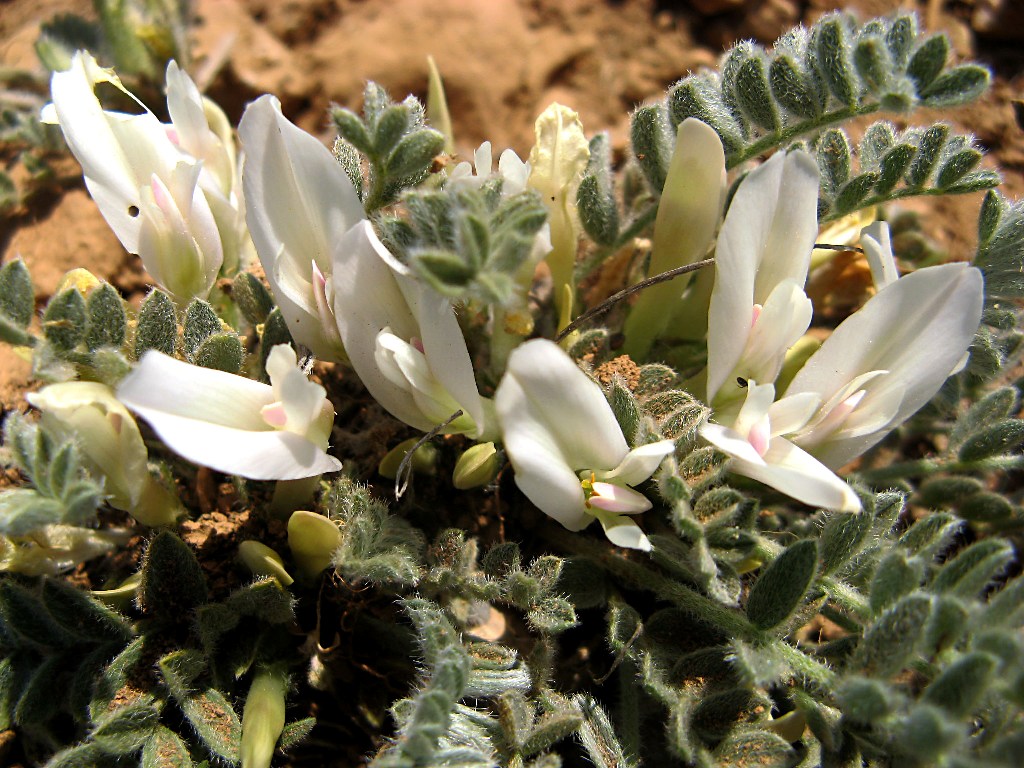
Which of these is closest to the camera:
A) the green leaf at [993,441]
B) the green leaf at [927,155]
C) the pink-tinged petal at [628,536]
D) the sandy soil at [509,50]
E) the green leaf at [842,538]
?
the pink-tinged petal at [628,536]

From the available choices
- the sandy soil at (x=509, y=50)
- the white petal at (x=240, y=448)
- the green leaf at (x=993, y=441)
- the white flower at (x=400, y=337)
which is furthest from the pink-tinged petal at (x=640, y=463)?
the sandy soil at (x=509, y=50)

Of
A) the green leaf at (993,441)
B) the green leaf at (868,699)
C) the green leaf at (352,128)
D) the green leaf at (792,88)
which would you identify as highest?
the green leaf at (352,128)

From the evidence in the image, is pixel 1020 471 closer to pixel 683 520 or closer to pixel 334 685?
pixel 683 520

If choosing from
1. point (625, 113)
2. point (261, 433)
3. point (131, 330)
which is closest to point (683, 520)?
point (261, 433)

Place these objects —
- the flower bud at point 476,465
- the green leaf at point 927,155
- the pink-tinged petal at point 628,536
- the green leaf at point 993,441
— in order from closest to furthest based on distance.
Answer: the pink-tinged petal at point 628,536 → the flower bud at point 476,465 → the green leaf at point 927,155 → the green leaf at point 993,441

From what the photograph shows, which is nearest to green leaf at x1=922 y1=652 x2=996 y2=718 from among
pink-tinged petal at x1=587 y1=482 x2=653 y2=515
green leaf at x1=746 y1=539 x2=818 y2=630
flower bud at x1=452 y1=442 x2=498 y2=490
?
green leaf at x1=746 y1=539 x2=818 y2=630

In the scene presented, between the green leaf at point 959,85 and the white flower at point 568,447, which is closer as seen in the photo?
the white flower at point 568,447

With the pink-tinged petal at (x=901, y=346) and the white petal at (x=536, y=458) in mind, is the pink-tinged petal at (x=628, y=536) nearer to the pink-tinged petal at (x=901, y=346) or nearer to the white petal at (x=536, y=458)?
the white petal at (x=536, y=458)
